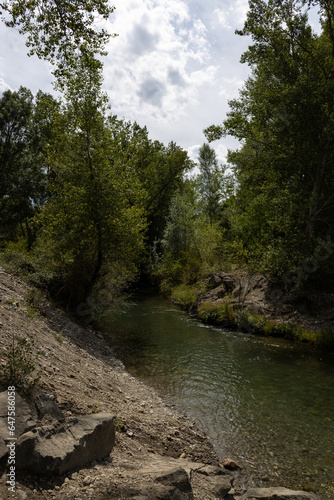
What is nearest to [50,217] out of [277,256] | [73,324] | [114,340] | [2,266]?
[2,266]

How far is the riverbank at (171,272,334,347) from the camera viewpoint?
16.9m

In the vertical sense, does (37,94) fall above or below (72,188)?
above

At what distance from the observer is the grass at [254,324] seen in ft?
51.9

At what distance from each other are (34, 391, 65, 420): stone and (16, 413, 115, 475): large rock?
494 millimetres

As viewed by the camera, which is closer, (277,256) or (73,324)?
(73,324)

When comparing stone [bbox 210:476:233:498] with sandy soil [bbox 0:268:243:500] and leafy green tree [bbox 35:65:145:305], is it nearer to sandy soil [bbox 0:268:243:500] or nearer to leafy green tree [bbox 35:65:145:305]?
sandy soil [bbox 0:268:243:500]

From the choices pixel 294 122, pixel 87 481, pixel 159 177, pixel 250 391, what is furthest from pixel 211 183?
pixel 87 481

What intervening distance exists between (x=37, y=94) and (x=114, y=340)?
32076 millimetres

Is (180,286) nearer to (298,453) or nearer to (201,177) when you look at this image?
(298,453)

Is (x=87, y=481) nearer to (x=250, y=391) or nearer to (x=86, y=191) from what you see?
(x=250, y=391)

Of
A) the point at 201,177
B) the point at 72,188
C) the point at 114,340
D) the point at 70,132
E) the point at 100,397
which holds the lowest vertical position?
the point at 114,340

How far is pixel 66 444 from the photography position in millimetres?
4395

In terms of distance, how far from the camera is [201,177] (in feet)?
182

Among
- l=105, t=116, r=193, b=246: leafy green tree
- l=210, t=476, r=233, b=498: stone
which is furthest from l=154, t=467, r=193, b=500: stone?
l=105, t=116, r=193, b=246: leafy green tree
